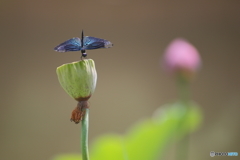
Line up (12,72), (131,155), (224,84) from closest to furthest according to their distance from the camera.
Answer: (131,155) < (12,72) < (224,84)

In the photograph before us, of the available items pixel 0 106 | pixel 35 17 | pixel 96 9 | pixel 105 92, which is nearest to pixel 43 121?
pixel 0 106

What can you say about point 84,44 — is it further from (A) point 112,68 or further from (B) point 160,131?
(A) point 112,68

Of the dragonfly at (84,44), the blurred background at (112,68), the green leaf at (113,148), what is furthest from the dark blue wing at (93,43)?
the blurred background at (112,68)

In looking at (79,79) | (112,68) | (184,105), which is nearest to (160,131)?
(184,105)

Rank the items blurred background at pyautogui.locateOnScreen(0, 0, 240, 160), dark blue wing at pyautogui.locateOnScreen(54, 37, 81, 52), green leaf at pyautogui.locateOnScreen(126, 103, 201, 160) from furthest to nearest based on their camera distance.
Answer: blurred background at pyautogui.locateOnScreen(0, 0, 240, 160) → dark blue wing at pyautogui.locateOnScreen(54, 37, 81, 52) → green leaf at pyautogui.locateOnScreen(126, 103, 201, 160)

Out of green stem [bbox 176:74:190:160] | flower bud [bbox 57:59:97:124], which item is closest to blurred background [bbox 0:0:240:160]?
flower bud [bbox 57:59:97:124]

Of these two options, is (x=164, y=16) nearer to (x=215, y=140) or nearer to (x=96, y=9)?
(x=96, y=9)

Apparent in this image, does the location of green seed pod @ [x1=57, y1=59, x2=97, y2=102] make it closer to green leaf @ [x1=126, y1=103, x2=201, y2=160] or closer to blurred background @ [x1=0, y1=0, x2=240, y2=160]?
green leaf @ [x1=126, y1=103, x2=201, y2=160]
